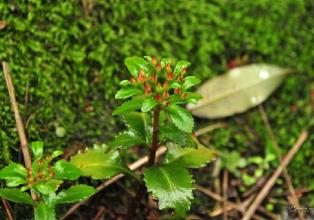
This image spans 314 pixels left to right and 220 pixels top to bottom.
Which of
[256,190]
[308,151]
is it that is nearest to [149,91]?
[256,190]

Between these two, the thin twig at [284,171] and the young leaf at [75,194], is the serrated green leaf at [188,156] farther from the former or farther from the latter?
the thin twig at [284,171]

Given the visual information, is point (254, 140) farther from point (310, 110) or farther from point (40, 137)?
point (40, 137)

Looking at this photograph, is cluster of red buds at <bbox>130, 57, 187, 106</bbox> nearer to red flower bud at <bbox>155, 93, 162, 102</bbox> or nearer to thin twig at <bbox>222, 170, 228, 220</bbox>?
red flower bud at <bbox>155, 93, 162, 102</bbox>

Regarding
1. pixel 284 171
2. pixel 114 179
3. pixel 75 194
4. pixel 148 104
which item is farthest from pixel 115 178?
pixel 284 171

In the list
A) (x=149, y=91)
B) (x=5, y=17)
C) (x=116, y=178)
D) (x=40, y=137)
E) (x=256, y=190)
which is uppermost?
(x=5, y=17)

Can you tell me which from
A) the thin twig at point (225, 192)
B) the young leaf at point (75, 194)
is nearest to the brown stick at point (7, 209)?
the young leaf at point (75, 194)

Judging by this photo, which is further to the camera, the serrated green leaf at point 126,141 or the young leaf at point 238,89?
the young leaf at point 238,89
